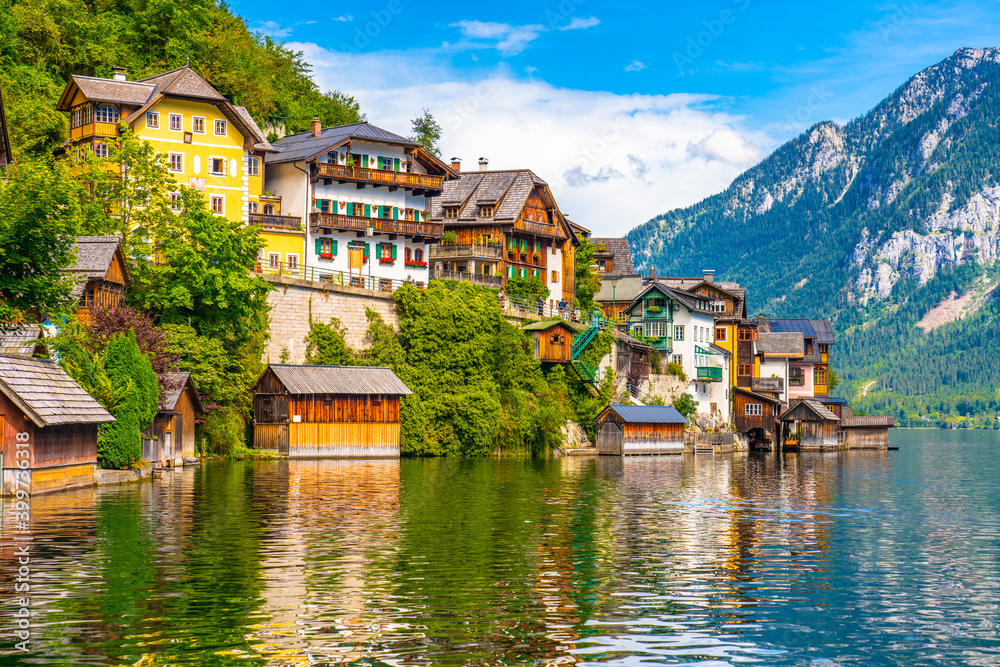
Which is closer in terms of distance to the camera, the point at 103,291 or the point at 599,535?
the point at 599,535

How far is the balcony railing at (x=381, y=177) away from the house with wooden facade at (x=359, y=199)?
0.25ft

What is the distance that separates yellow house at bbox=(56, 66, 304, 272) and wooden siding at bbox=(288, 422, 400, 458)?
50.4 ft

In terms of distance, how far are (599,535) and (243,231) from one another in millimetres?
36843

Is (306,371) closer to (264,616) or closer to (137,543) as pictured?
(137,543)

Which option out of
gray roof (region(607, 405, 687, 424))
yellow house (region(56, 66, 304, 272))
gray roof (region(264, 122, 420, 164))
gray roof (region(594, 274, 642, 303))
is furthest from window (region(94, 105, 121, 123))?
gray roof (region(594, 274, 642, 303))

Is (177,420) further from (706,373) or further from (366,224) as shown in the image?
(706,373)

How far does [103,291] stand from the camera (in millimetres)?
50844

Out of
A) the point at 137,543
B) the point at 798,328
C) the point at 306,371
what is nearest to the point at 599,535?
the point at 137,543

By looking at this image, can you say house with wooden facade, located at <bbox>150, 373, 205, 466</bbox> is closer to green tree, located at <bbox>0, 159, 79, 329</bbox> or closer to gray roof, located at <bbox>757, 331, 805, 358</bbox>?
green tree, located at <bbox>0, 159, 79, 329</bbox>

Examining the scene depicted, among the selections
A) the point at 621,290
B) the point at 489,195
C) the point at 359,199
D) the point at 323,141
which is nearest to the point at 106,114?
the point at 323,141

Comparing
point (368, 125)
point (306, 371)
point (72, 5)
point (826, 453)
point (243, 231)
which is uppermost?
point (72, 5)

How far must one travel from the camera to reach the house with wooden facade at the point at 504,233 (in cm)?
9150

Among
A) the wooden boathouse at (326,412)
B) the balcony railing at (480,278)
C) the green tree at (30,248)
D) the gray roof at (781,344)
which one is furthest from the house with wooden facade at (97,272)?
the gray roof at (781,344)

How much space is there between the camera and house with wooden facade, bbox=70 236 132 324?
49.2 m
